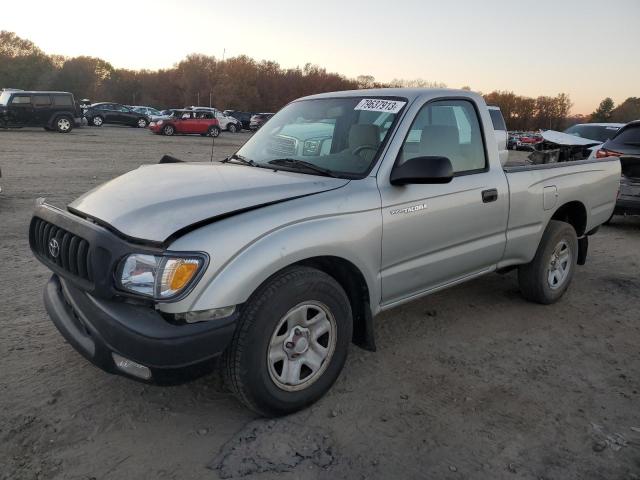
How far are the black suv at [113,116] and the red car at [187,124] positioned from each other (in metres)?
5.34

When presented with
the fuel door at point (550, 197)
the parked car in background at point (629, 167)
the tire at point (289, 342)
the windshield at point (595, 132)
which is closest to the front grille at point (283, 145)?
the tire at point (289, 342)

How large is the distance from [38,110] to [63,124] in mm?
1209

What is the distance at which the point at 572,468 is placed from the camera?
2.54m

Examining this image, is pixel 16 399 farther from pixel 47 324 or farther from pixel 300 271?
pixel 300 271

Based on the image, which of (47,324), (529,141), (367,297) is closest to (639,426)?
(367,297)

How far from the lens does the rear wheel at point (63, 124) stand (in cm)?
2514

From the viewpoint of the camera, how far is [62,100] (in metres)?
25.2

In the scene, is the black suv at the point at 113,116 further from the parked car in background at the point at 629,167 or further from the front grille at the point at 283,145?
the front grille at the point at 283,145

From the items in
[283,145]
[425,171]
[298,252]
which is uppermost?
[283,145]

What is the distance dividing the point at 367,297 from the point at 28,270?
145 inches

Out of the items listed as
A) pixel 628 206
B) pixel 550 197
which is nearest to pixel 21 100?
pixel 628 206

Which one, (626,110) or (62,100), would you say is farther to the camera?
(626,110)

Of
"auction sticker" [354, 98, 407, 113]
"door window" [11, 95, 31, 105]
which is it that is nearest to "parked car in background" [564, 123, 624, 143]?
"auction sticker" [354, 98, 407, 113]

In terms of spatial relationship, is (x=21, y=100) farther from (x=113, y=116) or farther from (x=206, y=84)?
(x=206, y=84)
